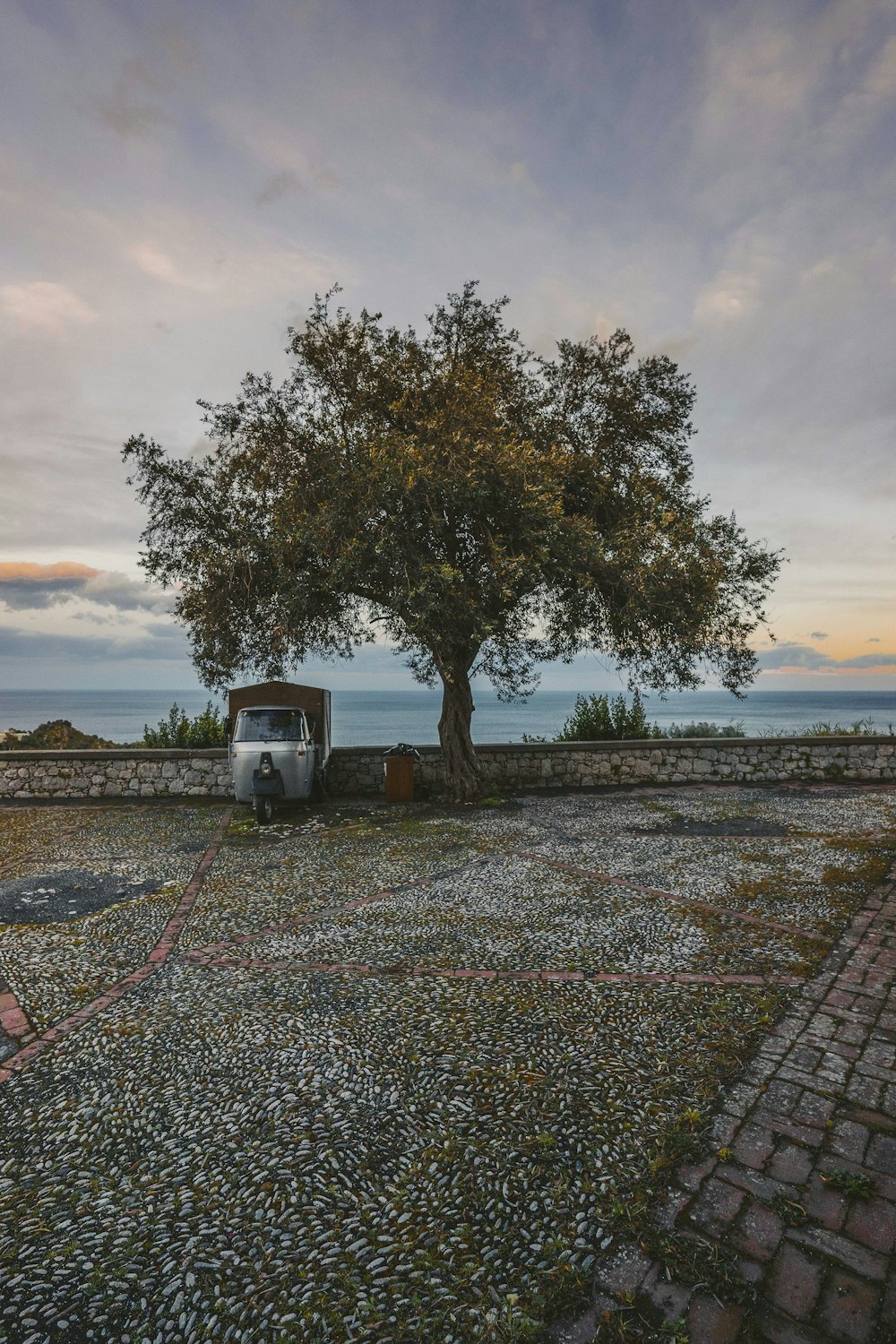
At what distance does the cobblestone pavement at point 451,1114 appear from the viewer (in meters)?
2.21

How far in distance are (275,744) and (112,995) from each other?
674cm

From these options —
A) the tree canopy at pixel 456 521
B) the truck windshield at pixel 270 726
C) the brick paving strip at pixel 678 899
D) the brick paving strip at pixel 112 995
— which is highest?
the tree canopy at pixel 456 521

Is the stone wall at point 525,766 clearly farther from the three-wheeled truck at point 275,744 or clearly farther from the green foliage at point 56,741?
the green foliage at point 56,741

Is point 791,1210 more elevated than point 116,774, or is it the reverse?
point 116,774

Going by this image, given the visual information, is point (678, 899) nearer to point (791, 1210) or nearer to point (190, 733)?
point (791, 1210)

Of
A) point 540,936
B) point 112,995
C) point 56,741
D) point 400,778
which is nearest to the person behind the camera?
point 112,995

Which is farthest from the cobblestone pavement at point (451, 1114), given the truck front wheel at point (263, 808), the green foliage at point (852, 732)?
the green foliage at point (852, 732)

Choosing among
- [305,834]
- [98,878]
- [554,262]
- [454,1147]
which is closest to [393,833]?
[305,834]

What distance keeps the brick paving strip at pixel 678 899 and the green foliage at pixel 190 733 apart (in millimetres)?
8663

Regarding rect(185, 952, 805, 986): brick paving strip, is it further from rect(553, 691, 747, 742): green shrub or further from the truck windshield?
rect(553, 691, 747, 742): green shrub

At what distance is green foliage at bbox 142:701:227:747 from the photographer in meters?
14.6

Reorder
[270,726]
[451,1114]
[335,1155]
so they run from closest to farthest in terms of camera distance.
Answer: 1. [335,1155]
2. [451,1114]
3. [270,726]

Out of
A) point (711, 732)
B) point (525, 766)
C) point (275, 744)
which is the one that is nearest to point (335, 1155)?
point (275, 744)

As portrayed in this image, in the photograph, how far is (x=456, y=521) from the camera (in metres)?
11.8
